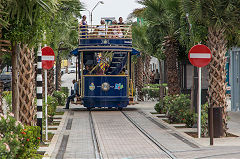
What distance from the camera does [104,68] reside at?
1057 inches

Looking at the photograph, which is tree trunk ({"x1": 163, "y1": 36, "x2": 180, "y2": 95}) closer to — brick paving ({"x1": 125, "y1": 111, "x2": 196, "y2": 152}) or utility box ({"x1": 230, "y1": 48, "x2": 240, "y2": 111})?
brick paving ({"x1": 125, "y1": 111, "x2": 196, "y2": 152})

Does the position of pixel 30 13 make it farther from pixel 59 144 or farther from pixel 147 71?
pixel 147 71

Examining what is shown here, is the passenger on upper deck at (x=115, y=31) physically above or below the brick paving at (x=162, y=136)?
above

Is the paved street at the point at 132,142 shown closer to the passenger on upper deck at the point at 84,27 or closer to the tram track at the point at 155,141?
the tram track at the point at 155,141

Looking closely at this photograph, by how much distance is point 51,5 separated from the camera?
9.79 m

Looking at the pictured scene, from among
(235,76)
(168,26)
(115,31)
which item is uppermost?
(115,31)

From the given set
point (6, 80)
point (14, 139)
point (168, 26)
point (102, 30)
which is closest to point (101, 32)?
point (102, 30)

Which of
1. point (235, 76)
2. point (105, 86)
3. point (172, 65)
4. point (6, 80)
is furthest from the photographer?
point (6, 80)

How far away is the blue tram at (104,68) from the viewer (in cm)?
2653

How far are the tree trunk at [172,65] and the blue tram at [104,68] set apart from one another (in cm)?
426

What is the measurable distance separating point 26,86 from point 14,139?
509cm

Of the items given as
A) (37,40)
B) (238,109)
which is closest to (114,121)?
(238,109)

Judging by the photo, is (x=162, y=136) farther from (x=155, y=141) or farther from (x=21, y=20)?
(x=21, y=20)

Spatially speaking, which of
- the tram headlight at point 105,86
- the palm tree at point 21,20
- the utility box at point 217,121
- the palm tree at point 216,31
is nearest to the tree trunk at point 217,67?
the palm tree at point 216,31
